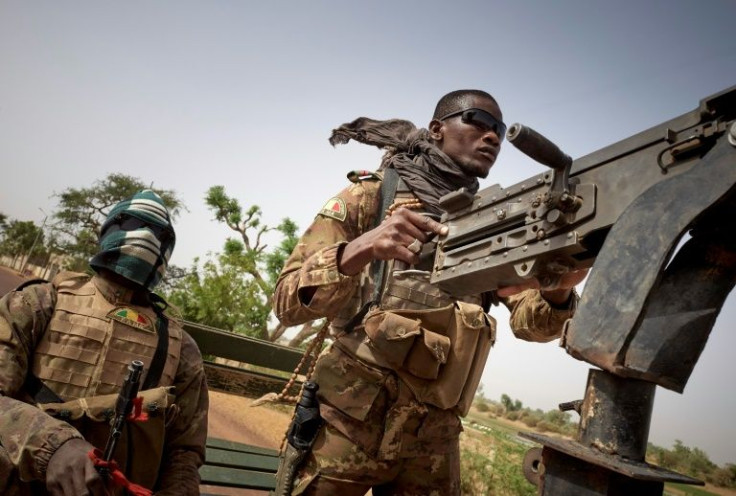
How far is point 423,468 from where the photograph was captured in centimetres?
229

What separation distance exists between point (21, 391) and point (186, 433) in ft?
2.79

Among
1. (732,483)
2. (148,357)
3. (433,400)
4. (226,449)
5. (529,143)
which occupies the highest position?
(529,143)

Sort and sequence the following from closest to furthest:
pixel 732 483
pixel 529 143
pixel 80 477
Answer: pixel 529 143 < pixel 80 477 < pixel 732 483

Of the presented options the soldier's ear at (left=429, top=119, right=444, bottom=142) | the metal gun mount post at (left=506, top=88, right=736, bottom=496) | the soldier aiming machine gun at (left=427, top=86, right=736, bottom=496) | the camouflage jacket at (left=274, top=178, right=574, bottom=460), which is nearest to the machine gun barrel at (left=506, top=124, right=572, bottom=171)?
the soldier aiming machine gun at (left=427, top=86, right=736, bottom=496)

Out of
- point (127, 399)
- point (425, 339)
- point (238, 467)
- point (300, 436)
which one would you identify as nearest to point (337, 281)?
point (425, 339)

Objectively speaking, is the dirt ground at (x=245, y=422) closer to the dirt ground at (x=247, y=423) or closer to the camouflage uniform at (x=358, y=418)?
the dirt ground at (x=247, y=423)

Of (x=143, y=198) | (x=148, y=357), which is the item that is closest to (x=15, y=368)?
(x=148, y=357)

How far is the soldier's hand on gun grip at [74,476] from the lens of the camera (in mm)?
1768

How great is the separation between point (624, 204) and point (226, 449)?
4.68 metres

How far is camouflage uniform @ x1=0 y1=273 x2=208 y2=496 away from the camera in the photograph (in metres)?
1.89

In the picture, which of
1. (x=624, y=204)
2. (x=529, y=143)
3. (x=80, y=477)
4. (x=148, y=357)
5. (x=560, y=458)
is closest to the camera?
(x=560, y=458)

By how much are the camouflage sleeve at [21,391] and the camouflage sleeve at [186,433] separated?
2.24ft

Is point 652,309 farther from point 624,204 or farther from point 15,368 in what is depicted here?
point 15,368

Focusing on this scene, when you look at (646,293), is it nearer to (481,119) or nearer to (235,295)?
(481,119)
